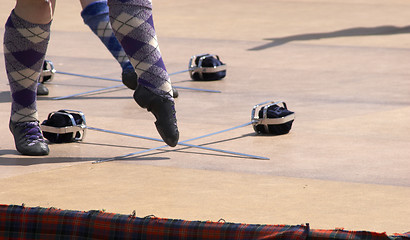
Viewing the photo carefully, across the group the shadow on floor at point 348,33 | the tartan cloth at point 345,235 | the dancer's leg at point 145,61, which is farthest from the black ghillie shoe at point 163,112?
the shadow on floor at point 348,33

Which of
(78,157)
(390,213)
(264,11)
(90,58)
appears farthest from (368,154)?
(264,11)

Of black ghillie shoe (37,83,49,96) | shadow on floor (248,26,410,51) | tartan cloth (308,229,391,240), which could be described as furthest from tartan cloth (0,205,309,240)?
shadow on floor (248,26,410,51)

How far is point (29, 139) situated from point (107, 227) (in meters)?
1.41

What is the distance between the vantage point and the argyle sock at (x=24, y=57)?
3.36 metres

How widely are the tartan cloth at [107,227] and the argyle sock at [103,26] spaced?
2325mm

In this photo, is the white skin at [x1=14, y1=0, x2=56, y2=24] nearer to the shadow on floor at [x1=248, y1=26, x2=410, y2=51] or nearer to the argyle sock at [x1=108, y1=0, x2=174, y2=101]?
the argyle sock at [x1=108, y1=0, x2=174, y2=101]

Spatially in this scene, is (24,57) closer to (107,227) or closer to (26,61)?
(26,61)

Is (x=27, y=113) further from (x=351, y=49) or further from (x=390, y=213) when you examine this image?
(x=351, y=49)

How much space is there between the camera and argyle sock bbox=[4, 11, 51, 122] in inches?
132

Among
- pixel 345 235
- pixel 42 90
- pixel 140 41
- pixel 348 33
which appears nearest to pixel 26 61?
pixel 140 41

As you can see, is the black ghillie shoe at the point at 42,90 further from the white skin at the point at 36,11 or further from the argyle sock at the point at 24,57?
the white skin at the point at 36,11

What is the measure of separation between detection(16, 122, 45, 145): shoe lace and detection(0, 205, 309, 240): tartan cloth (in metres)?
1.28

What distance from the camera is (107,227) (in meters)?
2.10

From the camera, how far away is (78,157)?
338 centimetres
